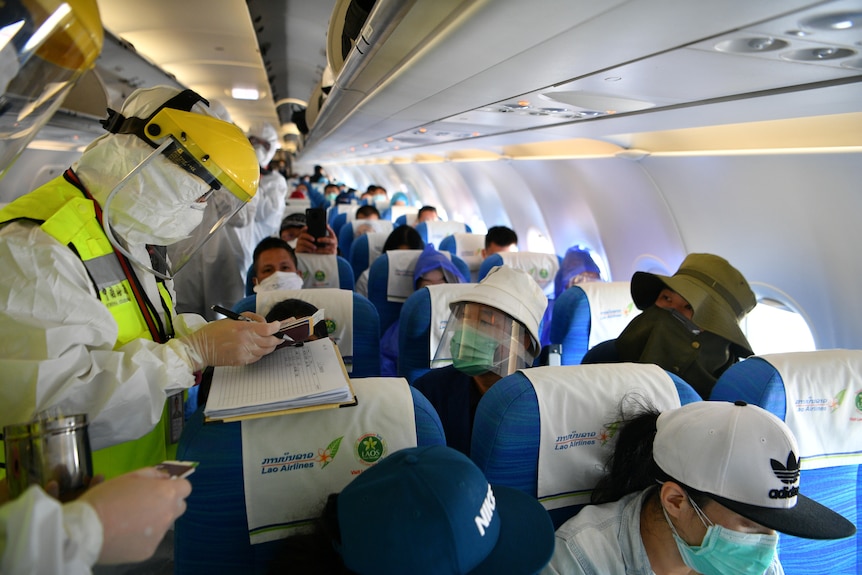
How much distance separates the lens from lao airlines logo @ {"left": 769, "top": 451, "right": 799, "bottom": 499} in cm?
147

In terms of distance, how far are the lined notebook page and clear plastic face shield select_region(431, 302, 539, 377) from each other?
26.1 inches

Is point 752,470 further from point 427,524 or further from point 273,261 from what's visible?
point 273,261

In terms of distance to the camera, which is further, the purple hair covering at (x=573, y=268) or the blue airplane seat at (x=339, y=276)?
the purple hair covering at (x=573, y=268)

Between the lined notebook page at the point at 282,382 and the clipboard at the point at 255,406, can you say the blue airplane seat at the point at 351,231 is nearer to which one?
the lined notebook page at the point at 282,382

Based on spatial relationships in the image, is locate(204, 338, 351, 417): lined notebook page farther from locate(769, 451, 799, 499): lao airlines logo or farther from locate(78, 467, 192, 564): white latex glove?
locate(769, 451, 799, 499): lao airlines logo

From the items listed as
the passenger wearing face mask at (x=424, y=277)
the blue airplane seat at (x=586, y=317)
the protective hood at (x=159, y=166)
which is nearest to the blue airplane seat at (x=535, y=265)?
the passenger wearing face mask at (x=424, y=277)

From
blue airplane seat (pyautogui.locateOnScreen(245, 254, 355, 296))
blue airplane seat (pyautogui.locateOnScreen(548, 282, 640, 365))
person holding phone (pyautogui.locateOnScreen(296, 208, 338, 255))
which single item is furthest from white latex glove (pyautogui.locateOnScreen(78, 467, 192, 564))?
person holding phone (pyautogui.locateOnScreen(296, 208, 338, 255))

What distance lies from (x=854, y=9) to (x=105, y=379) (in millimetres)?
2118

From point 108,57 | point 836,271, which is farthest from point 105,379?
point 108,57

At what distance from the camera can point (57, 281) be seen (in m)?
1.58

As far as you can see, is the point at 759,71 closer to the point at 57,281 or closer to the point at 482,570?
the point at 482,570

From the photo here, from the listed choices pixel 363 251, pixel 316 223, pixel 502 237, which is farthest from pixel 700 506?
pixel 363 251

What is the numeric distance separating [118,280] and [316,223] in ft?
8.75

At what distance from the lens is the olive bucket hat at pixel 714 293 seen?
8.96 ft
